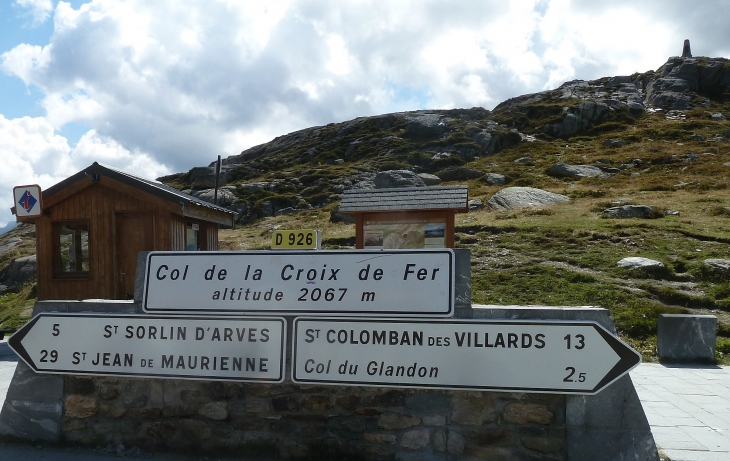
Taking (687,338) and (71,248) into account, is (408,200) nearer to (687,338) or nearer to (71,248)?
(687,338)

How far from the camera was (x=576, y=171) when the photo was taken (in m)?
43.3

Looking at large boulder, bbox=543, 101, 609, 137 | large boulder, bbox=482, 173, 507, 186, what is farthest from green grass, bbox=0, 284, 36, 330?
large boulder, bbox=543, 101, 609, 137

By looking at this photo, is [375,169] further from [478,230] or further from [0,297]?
[0,297]

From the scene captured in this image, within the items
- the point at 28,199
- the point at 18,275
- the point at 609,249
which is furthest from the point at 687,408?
the point at 18,275

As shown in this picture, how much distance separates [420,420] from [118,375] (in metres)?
2.47

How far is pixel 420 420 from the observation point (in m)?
3.97

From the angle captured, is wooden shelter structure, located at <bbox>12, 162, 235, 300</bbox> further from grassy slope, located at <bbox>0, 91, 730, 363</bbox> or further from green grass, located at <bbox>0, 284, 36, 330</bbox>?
grassy slope, located at <bbox>0, 91, 730, 363</bbox>

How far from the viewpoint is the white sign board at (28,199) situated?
29.5ft

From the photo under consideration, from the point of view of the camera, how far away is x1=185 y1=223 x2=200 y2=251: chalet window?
10992mm

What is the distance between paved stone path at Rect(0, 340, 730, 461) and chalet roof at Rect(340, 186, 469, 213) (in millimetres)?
4276

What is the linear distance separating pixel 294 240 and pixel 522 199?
2431cm

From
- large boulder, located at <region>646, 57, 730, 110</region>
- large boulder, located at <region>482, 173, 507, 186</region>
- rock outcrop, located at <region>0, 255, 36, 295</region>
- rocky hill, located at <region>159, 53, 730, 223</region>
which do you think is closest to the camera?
rock outcrop, located at <region>0, 255, 36, 295</region>

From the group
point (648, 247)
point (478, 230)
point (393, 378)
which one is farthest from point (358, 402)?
point (478, 230)

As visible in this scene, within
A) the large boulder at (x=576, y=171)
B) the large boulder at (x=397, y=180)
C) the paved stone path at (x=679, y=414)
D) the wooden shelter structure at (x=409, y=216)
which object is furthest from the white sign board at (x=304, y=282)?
the large boulder at (x=576, y=171)
